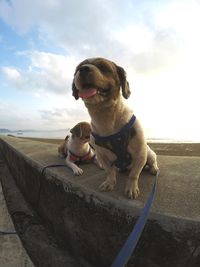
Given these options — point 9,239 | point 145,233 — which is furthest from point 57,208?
point 145,233

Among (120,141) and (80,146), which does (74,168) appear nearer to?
(80,146)

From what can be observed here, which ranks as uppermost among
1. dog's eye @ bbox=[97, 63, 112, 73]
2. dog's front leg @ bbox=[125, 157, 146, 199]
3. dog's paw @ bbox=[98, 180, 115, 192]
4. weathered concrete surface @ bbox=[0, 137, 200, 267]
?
dog's eye @ bbox=[97, 63, 112, 73]

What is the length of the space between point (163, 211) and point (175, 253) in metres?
0.34

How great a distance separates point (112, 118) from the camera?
2648 mm

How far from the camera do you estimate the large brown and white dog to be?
245 cm

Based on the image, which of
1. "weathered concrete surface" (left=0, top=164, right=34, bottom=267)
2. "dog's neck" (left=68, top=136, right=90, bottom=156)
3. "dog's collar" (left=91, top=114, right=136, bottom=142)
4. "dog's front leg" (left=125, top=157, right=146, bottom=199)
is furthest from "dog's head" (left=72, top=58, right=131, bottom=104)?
"weathered concrete surface" (left=0, top=164, right=34, bottom=267)

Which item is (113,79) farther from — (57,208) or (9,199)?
(9,199)

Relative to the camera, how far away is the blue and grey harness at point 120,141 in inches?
103

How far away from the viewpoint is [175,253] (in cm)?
197

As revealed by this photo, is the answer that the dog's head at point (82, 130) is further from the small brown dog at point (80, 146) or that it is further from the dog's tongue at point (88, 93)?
the dog's tongue at point (88, 93)

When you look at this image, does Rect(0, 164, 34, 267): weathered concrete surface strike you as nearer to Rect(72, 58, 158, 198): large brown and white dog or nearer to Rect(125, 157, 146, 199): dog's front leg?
Rect(72, 58, 158, 198): large brown and white dog

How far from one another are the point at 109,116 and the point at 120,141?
0.30m

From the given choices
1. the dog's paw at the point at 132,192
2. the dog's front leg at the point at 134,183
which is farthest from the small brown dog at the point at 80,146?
the dog's paw at the point at 132,192

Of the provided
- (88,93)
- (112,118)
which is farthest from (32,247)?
(88,93)
